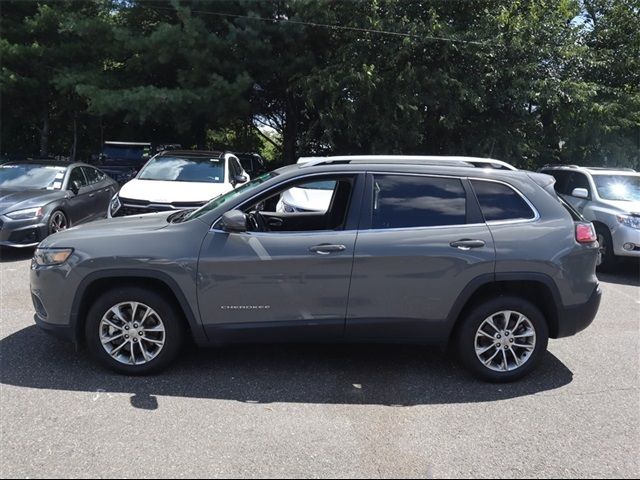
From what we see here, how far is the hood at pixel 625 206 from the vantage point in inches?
332

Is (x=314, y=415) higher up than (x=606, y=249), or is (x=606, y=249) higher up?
(x=606, y=249)

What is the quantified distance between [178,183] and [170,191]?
49 cm

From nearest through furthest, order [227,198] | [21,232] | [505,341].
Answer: [505,341] < [227,198] < [21,232]

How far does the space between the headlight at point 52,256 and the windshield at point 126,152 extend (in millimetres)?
12993

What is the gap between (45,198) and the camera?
840 centimetres

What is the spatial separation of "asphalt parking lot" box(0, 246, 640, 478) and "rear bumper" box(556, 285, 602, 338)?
17.3 inches

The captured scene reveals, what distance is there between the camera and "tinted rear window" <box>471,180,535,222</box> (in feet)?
13.8

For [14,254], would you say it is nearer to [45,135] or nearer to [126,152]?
[126,152]

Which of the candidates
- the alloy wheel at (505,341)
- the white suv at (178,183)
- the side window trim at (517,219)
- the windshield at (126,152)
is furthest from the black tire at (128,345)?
the windshield at (126,152)

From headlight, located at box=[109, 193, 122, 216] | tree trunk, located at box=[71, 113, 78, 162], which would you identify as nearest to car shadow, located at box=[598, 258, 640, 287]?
headlight, located at box=[109, 193, 122, 216]

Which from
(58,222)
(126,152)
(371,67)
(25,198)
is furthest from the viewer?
(126,152)

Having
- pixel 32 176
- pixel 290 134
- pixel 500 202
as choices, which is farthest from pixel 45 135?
pixel 500 202

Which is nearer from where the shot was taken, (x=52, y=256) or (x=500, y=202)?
(x=52, y=256)

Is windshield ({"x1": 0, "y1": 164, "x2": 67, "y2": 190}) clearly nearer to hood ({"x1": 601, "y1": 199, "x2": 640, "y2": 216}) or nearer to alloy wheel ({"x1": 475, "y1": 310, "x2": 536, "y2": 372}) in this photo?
alloy wheel ({"x1": 475, "y1": 310, "x2": 536, "y2": 372})
